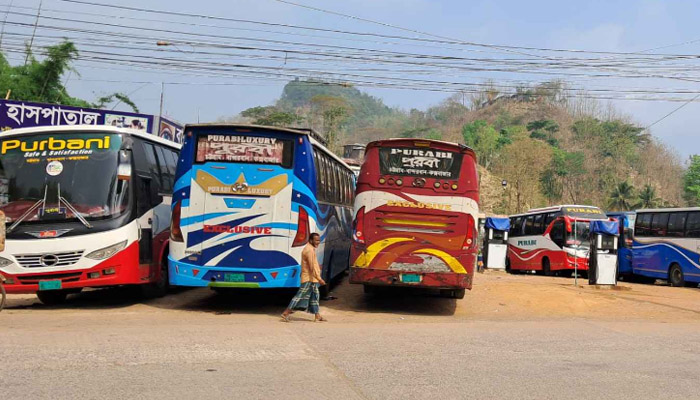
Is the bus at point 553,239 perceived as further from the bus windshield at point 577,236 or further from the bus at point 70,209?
the bus at point 70,209

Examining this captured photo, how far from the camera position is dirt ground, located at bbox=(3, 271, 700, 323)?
14234 millimetres

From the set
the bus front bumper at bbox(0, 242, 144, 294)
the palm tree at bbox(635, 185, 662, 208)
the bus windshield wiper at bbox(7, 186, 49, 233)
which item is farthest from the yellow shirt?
the palm tree at bbox(635, 185, 662, 208)

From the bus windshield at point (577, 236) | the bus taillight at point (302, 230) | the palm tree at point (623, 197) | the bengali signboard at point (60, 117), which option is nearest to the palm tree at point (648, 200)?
the palm tree at point (623, 197)

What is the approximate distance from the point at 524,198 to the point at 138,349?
5854 centimetres

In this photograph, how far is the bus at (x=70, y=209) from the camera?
12.6m

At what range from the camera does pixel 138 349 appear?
8820mm

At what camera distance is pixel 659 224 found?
1141 inches

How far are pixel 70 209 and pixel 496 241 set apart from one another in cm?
2470

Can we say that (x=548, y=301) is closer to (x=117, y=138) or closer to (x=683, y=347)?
(x=683, y=347)

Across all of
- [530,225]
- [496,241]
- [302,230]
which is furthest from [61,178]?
[530,225]

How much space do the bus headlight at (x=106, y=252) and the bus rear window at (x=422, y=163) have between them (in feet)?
17.1

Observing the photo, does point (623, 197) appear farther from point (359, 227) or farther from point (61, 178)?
point (61, 178)

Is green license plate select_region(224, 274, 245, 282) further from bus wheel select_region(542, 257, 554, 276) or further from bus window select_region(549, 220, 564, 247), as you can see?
bus wheel select_region(542, 257, 554, 276)

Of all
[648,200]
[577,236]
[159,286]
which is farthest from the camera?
[648,200]
